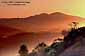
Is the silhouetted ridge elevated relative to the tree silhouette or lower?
elevated

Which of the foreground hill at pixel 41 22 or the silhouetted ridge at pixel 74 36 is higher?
the foreground hill at pixel 41 22

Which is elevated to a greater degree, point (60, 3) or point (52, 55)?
point (60, 3)

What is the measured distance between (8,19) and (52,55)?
324mm

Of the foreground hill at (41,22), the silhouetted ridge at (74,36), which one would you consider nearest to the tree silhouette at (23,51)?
the foreground hill at (41,22)

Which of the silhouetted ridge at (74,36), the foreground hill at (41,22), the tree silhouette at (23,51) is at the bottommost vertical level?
the tree silhouette at (23,51)

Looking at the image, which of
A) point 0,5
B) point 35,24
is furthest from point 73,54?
point 0,5

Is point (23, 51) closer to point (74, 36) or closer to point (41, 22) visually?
point (41, 22)

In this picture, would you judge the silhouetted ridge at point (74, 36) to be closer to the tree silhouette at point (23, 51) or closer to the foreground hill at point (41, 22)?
the foreground hill at point (41, 22)

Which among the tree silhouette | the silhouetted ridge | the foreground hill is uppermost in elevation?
the foreground hill

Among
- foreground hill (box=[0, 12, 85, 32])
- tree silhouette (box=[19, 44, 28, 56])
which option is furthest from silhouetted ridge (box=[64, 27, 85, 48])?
tree silhouette (box=[19, 44, 28, 56])

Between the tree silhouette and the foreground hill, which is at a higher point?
the foreground hill

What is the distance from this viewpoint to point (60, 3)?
4.86ft

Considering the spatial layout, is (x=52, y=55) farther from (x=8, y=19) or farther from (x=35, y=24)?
(x=8, y=19)

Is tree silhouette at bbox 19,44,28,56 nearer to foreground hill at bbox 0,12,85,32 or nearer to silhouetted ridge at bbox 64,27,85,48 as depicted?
foreground hill at bbox 0,12,85,32
